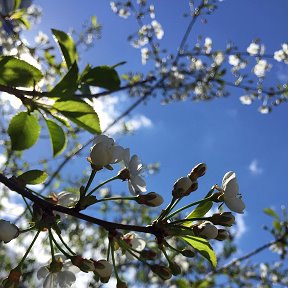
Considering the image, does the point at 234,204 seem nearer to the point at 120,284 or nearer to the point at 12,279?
the point at 120,284

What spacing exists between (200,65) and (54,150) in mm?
5199

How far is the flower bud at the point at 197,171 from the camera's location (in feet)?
3.91

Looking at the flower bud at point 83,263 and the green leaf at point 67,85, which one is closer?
the flower bud at point 83,263

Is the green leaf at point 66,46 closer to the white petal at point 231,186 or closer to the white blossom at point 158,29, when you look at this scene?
the white petal at point 231,186

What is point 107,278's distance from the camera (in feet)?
3.65

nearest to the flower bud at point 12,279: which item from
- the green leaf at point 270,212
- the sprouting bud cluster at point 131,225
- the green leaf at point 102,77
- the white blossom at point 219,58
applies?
the sprouting bud cluster at point 131,225

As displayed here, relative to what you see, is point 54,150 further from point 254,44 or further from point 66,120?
point 254,44

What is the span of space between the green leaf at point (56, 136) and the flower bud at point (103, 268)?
0.52 m

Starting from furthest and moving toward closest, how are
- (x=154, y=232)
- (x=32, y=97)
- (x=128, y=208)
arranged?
(x=128, y=208) → (x=32, y=97) → (x=154, y=232)

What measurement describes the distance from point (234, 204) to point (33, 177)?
56 centimetres

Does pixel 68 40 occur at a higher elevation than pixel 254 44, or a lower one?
lower

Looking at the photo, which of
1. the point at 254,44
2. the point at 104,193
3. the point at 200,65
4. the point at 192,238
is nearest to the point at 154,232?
the point at 192,238

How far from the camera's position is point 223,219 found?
113cm

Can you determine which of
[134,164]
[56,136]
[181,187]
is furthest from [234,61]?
[181,187]
